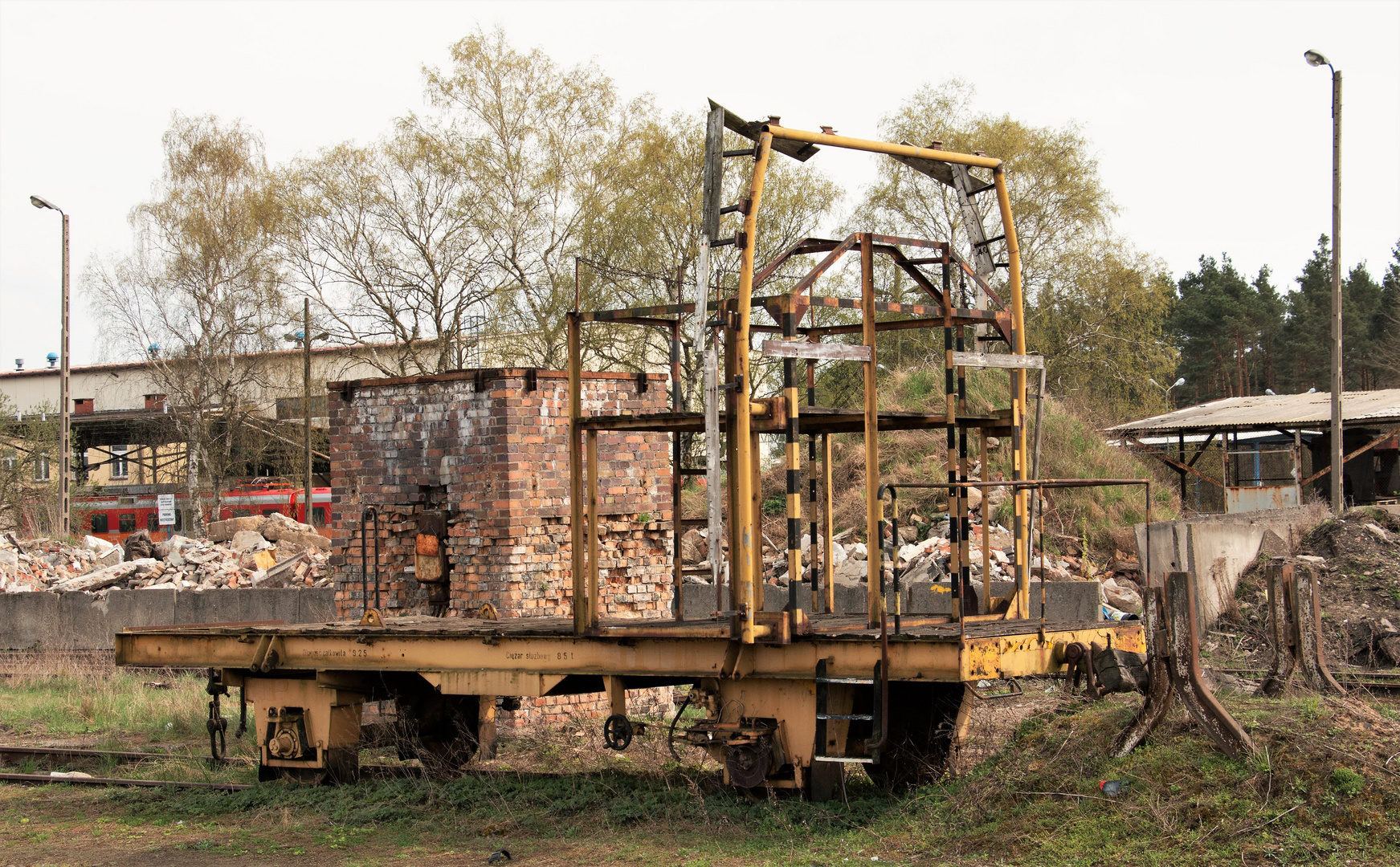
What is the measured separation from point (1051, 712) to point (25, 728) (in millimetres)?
11156

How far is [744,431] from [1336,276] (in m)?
16.0

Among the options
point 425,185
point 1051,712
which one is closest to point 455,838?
point 1051,712

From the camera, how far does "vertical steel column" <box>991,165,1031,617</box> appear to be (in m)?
8.08

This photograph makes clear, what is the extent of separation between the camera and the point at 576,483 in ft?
25.7

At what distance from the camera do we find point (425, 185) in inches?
1323

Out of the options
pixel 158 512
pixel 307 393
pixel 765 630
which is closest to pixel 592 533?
pixel 765 630

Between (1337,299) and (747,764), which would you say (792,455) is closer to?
(747,764)

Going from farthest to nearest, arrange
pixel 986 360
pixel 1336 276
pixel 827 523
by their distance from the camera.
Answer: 1. pixel 1336 276
2. pixel 827 523
3. pixel 986 360

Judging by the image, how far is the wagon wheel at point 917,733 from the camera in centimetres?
781

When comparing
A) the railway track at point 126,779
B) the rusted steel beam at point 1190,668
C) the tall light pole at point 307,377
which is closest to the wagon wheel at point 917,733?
the rusted steel beam at point 1190,668

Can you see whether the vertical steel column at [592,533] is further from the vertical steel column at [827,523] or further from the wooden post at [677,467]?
the vertical steel column at [827,523]

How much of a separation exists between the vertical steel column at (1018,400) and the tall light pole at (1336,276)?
12.6 m

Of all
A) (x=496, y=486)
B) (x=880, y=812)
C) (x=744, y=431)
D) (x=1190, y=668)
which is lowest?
(x=880, y=812)

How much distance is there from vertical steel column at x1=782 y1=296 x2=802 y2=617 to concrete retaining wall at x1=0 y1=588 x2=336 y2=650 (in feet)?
34.2
